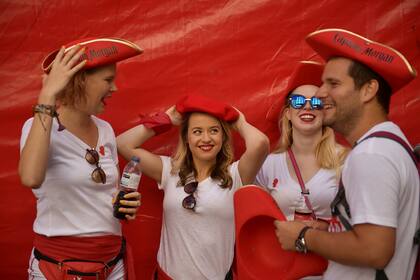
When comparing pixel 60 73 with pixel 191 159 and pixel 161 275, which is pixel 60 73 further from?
pixel 161 275

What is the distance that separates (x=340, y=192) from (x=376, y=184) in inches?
9.6

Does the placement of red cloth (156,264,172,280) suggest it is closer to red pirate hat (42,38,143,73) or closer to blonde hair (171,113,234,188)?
blonde hair (171,113,234,188)

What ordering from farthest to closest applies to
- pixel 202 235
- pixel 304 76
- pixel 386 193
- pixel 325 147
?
pixel 304 76 → pixel 325 147 → pixel 202 235 → pixel 386 193

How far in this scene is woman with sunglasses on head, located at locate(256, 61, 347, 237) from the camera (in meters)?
3.44

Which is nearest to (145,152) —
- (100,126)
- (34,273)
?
(100,126)

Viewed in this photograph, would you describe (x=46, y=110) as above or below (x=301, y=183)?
above

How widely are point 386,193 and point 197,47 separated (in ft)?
7.48

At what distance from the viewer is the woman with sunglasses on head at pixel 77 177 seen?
2877mm

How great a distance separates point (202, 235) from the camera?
333 cm

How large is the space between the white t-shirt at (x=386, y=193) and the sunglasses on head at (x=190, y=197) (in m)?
1.23

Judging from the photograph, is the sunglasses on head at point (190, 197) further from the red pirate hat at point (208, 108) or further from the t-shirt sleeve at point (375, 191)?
the t-shirt sleeve at point (375, 191)

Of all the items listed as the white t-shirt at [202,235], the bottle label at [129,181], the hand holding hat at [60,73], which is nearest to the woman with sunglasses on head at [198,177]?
the white t-shirt at [202,235]

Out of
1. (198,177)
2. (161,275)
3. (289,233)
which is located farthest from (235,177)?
(289,233)

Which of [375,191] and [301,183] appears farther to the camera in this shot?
[301,183]
